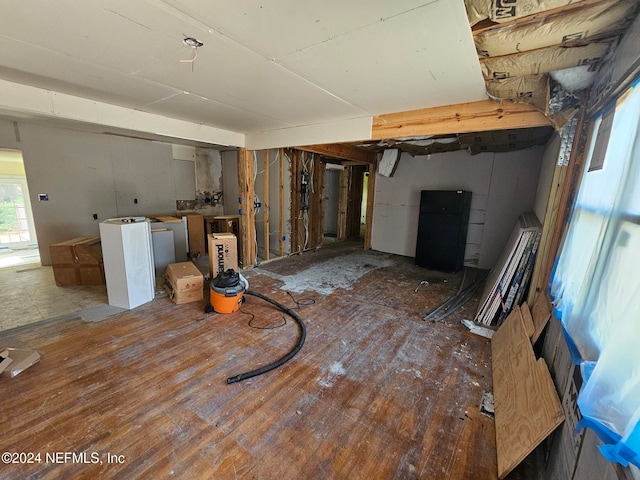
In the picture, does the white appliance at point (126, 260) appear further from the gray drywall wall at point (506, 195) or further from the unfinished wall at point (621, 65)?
the gray drywall wall at point (506, 195)

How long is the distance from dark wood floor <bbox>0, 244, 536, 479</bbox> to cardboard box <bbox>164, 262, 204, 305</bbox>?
272mm

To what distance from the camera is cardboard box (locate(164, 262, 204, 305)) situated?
3182 mm

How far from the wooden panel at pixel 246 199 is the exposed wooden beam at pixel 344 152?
3.27ft

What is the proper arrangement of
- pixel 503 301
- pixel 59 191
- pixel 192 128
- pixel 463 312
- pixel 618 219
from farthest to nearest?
1. pixel 59 191
2. pixel 192 128
3. pixel 463 312
4. pixel 503 301
5. pixel 618 219

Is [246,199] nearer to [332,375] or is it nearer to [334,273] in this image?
[334,273]

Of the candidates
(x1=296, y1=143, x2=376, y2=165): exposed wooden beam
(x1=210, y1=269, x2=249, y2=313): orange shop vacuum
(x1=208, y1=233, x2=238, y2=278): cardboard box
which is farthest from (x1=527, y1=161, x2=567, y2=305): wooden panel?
(x1=208, y1=233, x2=238, y2=278): cardboard box

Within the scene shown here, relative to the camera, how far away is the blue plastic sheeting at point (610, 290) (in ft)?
2.38

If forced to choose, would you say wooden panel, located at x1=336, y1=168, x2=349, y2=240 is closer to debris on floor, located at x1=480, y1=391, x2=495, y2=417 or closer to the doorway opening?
debris on floor, located at x1=480, y1=391, x2=495, y2=417

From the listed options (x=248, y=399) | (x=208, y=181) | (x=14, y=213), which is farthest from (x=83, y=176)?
(x=248, y=399)

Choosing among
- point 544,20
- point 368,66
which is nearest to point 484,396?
point 544,20

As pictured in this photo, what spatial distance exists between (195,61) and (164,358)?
2.31 meters

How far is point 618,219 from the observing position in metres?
0.99

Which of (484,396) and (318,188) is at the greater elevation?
(318,188)

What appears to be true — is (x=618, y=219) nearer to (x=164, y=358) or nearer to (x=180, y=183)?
(x=164, y=358)
